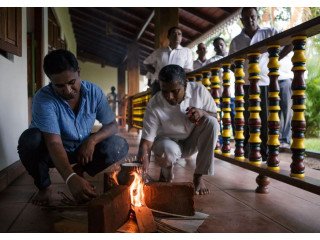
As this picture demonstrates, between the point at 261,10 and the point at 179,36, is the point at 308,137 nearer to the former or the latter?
the point at 179,36

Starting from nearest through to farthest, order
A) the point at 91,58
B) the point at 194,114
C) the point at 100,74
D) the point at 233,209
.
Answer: the point at 233,209 → the point at 194,114 → the point at 91,58 → the point at 100,74

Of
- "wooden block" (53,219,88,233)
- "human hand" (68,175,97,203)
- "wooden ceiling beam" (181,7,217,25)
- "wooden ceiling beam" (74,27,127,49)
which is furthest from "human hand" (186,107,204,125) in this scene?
"wooden ceiling beam" (74,27,127,49)

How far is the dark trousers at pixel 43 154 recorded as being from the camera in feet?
6.95

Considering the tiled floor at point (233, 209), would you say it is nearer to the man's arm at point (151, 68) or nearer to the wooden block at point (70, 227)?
the wooden block at point (70, 227)

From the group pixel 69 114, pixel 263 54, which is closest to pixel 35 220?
pixel 69 114

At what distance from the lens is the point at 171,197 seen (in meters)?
1.86

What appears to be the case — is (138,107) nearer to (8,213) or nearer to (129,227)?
(8,213)

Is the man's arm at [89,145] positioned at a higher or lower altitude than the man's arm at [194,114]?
lower

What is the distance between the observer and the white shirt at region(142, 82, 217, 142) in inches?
96.9

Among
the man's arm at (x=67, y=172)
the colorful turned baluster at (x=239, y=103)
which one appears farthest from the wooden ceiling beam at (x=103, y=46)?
the man's arm at (x=67, y=172)

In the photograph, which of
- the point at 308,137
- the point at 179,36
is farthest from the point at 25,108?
the point at 308,137

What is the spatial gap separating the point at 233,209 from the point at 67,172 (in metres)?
0.95

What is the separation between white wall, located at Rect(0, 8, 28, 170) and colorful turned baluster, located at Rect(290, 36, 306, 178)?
199cm

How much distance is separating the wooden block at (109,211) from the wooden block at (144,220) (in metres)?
0.07
